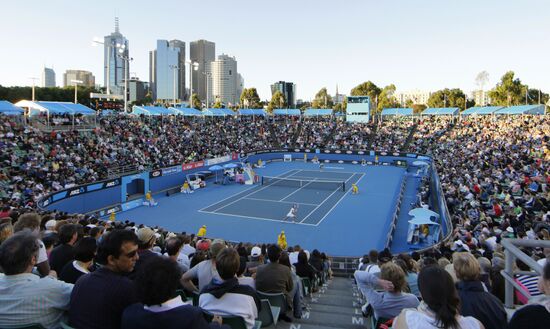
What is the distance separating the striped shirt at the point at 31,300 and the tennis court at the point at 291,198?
2354cm

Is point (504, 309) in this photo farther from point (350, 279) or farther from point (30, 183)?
point (30, 183)

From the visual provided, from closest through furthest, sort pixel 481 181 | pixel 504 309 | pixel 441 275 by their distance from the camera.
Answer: pixel 441 275, pixel 504 309, pixel 481 181

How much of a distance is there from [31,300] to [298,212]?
88.0 ft

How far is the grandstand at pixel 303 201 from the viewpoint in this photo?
21.4 feet

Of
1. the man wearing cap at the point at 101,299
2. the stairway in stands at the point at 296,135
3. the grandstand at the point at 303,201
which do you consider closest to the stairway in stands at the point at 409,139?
the grandstand at the point at 303,201

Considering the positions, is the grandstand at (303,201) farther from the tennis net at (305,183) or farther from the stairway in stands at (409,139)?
the stairway in stands at (409,139)

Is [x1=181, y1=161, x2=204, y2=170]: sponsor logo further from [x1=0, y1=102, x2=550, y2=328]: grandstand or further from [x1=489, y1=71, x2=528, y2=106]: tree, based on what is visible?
[x1=489, y1=71, x2=528, y2=106]: tree

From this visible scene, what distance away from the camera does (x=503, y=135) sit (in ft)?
142

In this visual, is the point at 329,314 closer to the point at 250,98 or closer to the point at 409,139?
the point at 409,139

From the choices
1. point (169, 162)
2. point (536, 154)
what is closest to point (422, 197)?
point (536, 154)

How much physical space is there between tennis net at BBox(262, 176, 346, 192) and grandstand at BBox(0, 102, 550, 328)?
221 millimetres

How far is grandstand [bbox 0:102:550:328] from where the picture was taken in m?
6.52

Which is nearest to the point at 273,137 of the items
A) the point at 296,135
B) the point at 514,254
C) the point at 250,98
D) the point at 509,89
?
the point at 296,135

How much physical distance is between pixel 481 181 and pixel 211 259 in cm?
2594
